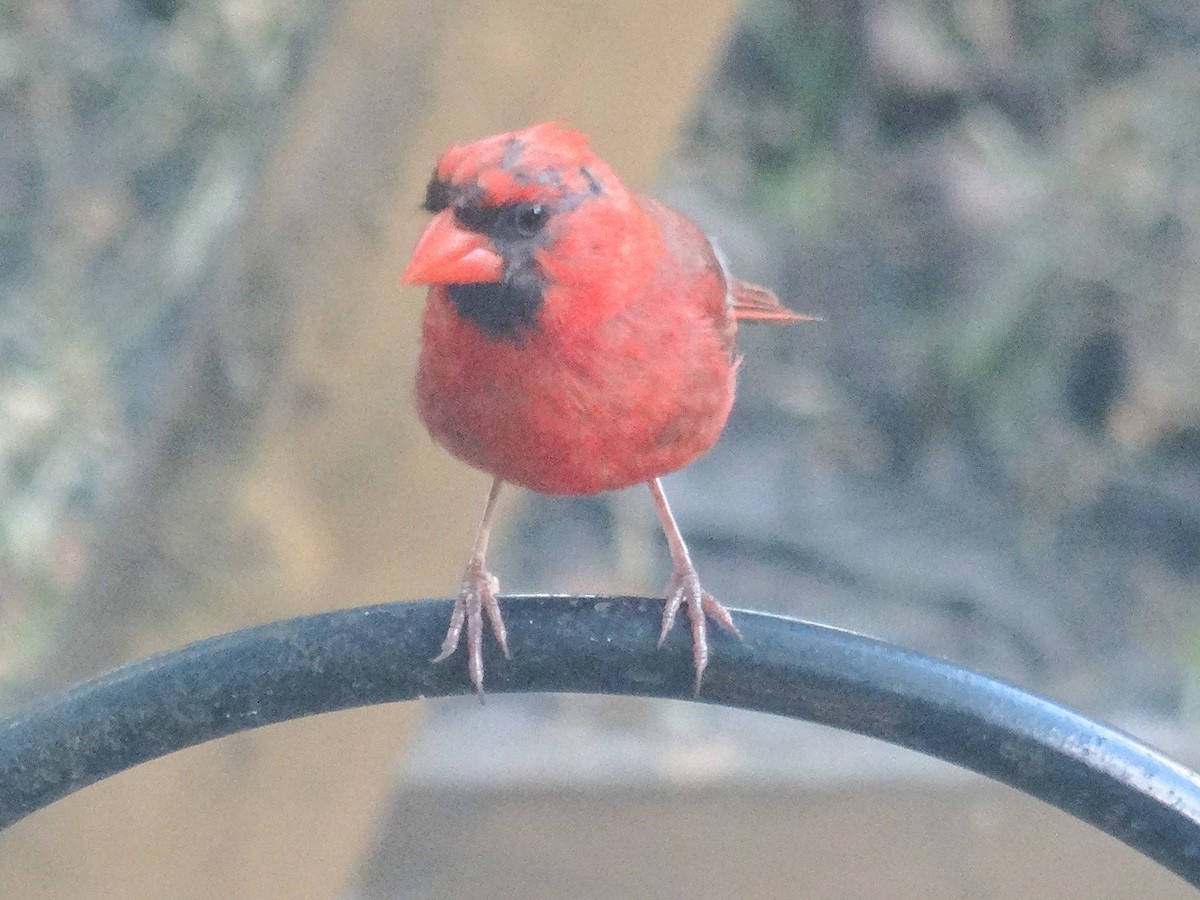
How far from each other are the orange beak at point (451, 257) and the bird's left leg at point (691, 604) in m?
0.40

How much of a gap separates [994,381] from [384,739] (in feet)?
6.69

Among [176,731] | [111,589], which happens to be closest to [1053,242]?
[111,589]

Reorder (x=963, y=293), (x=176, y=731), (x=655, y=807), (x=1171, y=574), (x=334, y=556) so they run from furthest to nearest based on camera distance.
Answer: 1. (x=963, y=293)
2. (x=1171, y=574)
3. (x=655, y=807)
4. (x=334, y=556)
5. (x=176, y=731)

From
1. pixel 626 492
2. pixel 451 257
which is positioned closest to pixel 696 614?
pixel 451 257

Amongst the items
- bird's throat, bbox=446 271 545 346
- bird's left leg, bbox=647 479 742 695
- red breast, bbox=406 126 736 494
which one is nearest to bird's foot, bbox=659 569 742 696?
bird's left leg, bbox=647 479 742 695

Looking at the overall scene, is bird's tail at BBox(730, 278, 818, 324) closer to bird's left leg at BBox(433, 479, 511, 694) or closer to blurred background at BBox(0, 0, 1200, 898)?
blurred background at BBox(0, 0, 1200, 898)

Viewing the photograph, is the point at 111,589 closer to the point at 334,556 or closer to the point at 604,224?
the point at 334,556

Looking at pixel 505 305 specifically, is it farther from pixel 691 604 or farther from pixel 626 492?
pixel 626 492

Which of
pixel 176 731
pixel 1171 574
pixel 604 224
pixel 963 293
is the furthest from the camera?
pixel 963 293

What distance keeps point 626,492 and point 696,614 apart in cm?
213

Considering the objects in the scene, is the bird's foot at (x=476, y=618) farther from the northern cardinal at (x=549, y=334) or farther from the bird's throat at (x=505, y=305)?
the bird's throat at (x=505, y=305)

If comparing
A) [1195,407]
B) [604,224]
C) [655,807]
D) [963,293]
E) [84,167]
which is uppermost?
[84,167]

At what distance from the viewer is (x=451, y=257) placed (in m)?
1.64

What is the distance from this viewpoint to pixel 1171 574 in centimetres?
371
